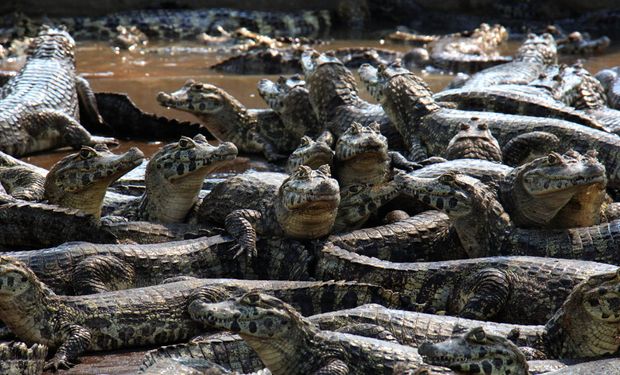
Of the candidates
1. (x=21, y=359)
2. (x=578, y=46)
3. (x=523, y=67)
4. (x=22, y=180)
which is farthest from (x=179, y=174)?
(x=578, y=46)

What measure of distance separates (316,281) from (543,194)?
1.23 meters

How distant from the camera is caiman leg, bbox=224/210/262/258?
5.93 m

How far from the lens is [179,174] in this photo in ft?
21.5

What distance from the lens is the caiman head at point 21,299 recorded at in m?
4.89

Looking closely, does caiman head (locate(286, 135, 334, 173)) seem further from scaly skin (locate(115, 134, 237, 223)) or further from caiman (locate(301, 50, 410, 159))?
caiman (locate(301, 50, 410, 159))

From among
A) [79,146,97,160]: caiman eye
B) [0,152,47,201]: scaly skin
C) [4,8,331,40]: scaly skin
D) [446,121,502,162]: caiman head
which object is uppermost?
[79,146,97,160]: caiman eye

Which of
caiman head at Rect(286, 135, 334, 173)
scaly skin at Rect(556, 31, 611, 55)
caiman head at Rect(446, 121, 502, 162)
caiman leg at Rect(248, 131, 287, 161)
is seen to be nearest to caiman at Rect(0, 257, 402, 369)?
caiman head at Rect(286, 135, 334, 173)

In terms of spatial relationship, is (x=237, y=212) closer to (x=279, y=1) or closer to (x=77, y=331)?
(x=77, y=331)

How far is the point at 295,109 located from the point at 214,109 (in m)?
0.64

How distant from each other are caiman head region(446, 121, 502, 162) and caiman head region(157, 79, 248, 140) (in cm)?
244

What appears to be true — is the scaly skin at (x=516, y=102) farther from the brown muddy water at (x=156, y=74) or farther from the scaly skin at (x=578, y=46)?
the scaly skin at (x=578, y=46)

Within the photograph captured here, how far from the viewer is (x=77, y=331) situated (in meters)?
5.00

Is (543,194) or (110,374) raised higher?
(543,194)

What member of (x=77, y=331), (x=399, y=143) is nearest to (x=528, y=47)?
(x=399, y=143)
